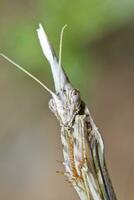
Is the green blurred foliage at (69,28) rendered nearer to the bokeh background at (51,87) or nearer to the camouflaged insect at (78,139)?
the bokeh background at (51,87)

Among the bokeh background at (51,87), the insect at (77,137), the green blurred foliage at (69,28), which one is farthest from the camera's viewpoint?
the bokeh background at (51,87)

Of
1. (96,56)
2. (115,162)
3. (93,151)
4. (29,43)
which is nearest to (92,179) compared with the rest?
(93,151)

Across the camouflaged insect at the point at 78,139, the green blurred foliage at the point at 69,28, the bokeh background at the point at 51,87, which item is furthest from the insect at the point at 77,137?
the bokeh background at the point at 51,87

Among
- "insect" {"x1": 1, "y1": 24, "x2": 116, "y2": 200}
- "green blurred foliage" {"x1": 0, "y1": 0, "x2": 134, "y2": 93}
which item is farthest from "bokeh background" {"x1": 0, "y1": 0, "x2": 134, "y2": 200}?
"insect" {"x1": 1, "y1": 24, "x2": 116, "y2": 200}

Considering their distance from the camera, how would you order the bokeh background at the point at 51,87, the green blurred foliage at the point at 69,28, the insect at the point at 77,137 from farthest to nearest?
1. the bokeh background at the point at 51,87
2. the green blurred foliage at the point at 69,28
3. the insect at the point at 77,137

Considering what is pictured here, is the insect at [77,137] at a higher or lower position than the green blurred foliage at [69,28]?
lower

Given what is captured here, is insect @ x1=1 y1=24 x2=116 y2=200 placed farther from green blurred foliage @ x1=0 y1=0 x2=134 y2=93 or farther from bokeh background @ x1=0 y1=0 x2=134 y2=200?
bokeh background @ x1=0 y1=0 x2=134 y2=200
